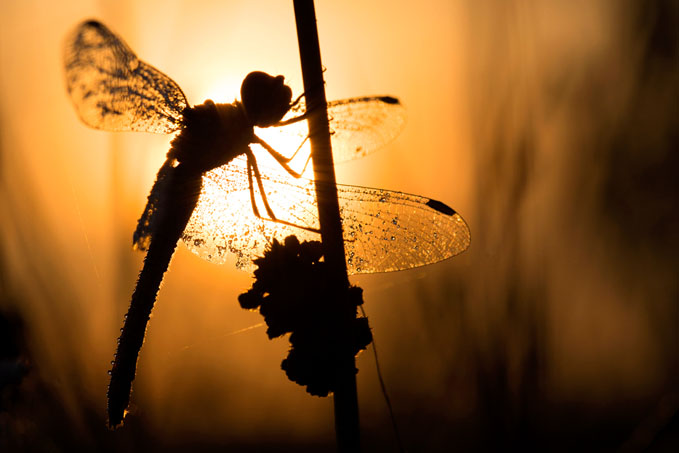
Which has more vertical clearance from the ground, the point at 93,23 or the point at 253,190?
the point at 93,23

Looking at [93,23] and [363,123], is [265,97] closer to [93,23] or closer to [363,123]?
[363,123]

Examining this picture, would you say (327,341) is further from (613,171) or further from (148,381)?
(148,381)

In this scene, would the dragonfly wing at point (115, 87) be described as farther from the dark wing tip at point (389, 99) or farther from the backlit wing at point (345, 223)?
the dark wing tip at point (389, 99)

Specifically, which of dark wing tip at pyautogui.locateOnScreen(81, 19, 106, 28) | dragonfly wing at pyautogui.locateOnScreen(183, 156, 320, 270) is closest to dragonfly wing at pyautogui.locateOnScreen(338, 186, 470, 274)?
dragonfly wing at pyautogui.locateOnScreen(183, 156, 320, 270)

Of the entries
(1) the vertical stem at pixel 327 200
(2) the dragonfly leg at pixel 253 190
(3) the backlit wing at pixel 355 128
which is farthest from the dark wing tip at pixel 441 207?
(1) the vertical stem at pixel 327 200

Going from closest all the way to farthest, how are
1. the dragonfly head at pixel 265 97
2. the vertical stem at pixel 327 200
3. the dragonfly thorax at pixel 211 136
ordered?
the vertical stem at pixel 327 200
the dragonfly head at pixel 265 97
the dragonfly thorax at pixel 211 136

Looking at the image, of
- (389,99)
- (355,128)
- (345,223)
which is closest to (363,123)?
(355,128)
